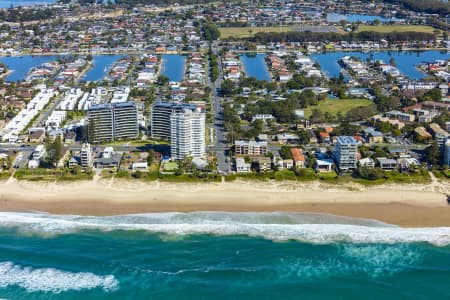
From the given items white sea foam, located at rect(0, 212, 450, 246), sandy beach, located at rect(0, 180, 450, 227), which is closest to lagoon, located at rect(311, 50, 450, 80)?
sandy beach, located at rect(0, 180, 450, 227)

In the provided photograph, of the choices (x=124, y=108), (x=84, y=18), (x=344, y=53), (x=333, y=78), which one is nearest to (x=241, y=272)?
(x=124, y=108)

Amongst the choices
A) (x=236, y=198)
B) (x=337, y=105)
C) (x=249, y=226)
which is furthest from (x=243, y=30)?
(x=249, y=226)

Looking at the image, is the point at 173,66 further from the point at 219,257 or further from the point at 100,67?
the point at 219,257

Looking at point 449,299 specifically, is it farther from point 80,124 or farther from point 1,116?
point 1,116

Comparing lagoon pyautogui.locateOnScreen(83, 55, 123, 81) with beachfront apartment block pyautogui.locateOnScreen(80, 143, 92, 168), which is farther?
lagoon pyautogui.locateOnScreen(83, 55, 123, 81)

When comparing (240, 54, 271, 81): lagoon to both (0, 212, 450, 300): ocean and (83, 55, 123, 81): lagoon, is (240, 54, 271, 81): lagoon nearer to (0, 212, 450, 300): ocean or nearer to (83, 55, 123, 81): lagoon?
(83, 55, 123, 81): lagoon
